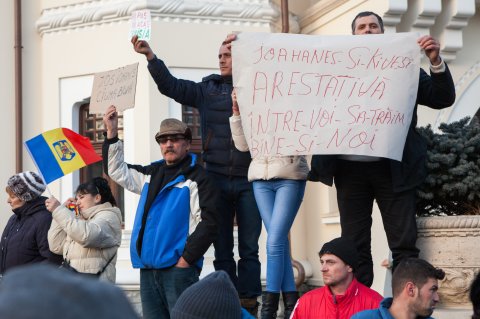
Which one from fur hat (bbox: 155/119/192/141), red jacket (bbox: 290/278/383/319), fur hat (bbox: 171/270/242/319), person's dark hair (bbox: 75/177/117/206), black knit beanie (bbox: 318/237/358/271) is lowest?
red jacket (bbox: 290/278/383/319)

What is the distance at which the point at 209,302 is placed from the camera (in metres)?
2.19

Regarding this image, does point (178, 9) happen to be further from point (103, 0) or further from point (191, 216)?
point (191, 216)

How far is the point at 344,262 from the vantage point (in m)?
4.78

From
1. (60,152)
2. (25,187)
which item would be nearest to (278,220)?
(25,187)

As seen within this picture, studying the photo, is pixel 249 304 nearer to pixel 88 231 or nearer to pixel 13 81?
pixel 88 231

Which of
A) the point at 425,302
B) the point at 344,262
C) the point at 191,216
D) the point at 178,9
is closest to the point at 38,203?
the point at 191,216

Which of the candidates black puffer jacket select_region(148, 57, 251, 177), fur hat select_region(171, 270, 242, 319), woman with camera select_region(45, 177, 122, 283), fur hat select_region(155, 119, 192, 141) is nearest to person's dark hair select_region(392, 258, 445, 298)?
black puffer jacket select_region(148, 57, 251, 177)

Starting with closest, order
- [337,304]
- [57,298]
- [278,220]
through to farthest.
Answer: [57,298]
[337,304]
[278,220]

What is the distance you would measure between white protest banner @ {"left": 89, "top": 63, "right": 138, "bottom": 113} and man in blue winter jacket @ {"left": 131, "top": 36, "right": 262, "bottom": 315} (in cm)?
36

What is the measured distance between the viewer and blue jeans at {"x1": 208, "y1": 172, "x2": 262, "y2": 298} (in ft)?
17.9

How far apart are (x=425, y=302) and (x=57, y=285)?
3.86 metres

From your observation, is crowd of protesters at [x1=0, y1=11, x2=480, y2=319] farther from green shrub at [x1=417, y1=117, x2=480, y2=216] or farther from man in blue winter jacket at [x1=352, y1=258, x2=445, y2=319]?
green shrub at [x1=417, y1=117, x2=480, y2=216]

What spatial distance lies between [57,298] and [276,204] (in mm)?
4509

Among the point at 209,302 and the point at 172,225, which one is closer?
the point at 209,302
